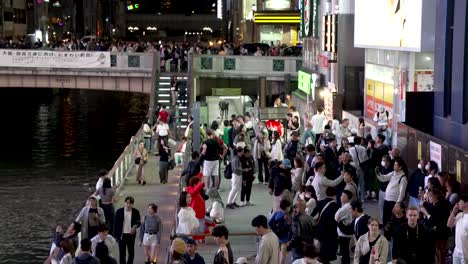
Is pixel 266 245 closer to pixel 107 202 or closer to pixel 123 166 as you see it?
pixel 107 202

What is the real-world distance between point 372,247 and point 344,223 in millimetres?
1824

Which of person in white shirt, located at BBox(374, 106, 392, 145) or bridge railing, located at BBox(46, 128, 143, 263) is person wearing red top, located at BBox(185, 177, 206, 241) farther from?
person in white shirt, located at BBox(374, 106, 392, 145)

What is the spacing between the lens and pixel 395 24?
25125mm

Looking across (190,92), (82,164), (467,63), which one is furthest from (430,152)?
(82,164)

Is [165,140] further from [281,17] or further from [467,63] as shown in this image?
[281,17]

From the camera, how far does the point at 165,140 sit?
29766mm

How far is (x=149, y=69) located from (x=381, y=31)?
26273 mm

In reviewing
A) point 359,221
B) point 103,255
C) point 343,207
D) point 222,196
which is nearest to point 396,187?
point 343,207

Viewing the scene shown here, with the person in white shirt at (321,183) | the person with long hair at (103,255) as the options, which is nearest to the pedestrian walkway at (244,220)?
the person in white shirt at (321,183)

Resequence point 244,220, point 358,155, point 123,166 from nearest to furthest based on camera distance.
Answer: point 358,155
point 244,220
point 123,166

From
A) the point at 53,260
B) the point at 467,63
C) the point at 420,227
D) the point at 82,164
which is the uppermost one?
the point at 467,63

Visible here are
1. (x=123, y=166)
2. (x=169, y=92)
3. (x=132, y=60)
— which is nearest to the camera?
(x=123, y=166)

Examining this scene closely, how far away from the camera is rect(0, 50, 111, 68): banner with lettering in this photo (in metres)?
52.2

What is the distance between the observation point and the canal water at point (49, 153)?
33375 millimetres
